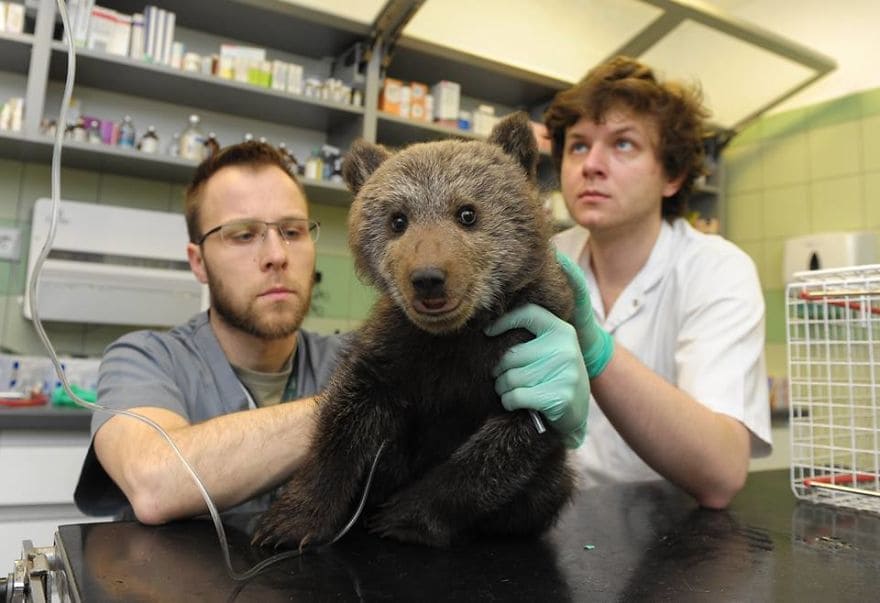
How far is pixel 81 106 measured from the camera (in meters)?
2.70

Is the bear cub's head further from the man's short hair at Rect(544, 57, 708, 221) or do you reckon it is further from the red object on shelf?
the red object on shelf

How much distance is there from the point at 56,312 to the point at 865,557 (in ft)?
8.38

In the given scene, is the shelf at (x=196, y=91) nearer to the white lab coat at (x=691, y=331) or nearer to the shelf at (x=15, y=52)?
the shelf at (x=15, y=52)

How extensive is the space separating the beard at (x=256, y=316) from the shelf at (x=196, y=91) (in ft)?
4.74

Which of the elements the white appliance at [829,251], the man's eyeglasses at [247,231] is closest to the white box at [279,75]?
the man's eyeglasses at [247,231]

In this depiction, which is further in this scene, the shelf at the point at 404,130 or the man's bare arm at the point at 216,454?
the shelf at the point at 404,130

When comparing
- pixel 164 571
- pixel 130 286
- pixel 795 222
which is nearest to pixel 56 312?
pixel 130 286

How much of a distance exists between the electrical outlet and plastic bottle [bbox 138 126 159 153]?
59cm

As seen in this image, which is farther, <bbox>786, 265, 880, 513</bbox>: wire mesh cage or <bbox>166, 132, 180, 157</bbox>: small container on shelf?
<bbox>166, 132, 180, 157</bbox>: small container on shelf

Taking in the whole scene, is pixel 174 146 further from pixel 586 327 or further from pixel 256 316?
pixel 586 327

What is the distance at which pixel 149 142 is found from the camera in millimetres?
2648

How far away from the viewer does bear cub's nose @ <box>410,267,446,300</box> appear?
28.0 inches

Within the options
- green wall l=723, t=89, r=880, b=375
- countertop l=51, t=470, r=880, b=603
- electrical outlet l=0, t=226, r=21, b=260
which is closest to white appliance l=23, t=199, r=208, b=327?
electrical outlet l=0, t=226, r=21, b=260

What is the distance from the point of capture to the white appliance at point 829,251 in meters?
3.31
